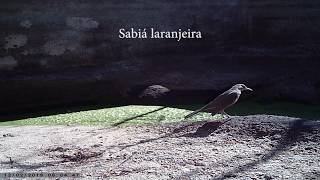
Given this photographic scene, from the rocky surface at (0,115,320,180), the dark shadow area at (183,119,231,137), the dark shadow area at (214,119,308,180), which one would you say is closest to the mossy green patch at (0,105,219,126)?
the rocky surface at (0,115,320,180)

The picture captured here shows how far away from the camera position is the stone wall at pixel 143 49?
10.5 metres

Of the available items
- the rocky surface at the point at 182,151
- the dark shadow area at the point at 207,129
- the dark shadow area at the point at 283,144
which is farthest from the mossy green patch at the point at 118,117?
the dark shadow area at the point at 283,144

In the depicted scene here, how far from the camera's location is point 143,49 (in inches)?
443

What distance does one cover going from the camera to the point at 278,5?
1141cm

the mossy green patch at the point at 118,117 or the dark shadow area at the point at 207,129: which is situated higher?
the dark shadow area at the point at 207,129

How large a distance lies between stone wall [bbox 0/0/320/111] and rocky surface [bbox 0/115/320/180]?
344 centimetres

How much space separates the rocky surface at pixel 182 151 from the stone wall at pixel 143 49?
11.3ft

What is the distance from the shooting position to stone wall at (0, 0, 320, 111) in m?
10.5

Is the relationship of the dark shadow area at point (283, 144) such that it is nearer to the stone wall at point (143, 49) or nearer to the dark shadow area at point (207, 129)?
the dark shadow area at point (207, 129)

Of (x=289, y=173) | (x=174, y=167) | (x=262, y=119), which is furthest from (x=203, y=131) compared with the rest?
(x=289, y=173)

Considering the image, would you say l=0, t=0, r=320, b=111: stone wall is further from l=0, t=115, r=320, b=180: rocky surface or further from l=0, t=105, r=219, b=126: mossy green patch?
l=0, t=115, r=320, b=180: rocky surface

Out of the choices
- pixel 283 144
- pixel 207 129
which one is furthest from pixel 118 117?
pixel 283 144

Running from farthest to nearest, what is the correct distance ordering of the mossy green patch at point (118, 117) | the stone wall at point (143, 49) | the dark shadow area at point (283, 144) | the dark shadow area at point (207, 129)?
the stone wall at point (143, 49) < the mossy green patch at point (118, 117) < the dark shadow area at point (207, 129) < the dark shadow area at point (283, 144)

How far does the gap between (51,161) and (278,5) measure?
24.2 feet
